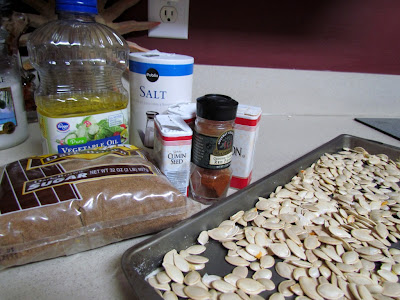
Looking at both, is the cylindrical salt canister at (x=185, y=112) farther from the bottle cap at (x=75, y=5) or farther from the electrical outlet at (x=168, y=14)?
the electrical outlet at (x=168, y=14)

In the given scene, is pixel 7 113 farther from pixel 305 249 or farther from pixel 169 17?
pixel 305 249

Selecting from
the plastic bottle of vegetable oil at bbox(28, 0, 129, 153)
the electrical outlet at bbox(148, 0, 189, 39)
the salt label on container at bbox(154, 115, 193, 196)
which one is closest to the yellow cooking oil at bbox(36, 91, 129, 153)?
the plastic bottle of vegetable oil at bbox(28, 0, 129, 153)

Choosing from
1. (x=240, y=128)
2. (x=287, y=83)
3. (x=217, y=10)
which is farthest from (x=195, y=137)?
(x=287, y=83)

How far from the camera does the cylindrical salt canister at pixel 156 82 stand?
570mm

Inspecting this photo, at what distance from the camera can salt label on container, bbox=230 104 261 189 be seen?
56cm

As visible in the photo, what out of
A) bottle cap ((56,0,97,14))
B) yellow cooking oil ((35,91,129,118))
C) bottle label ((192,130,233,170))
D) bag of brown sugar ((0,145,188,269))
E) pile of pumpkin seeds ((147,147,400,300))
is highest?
bottle cap ((56,0,97,14))

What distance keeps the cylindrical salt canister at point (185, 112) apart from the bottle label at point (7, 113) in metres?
0.37

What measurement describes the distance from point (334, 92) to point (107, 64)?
0.86 meters

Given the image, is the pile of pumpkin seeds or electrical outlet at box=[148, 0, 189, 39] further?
electrical outlet at box=[148, 0, 189, 39]

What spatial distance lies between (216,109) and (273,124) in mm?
601

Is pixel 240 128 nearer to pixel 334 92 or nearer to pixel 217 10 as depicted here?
pixel 217 10

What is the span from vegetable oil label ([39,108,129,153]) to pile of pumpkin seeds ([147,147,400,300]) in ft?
0.89

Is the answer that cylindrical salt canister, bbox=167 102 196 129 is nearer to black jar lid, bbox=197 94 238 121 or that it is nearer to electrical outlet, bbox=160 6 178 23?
black jar lid, bbox=197 94 238 121

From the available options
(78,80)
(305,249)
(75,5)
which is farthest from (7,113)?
(305,249)
